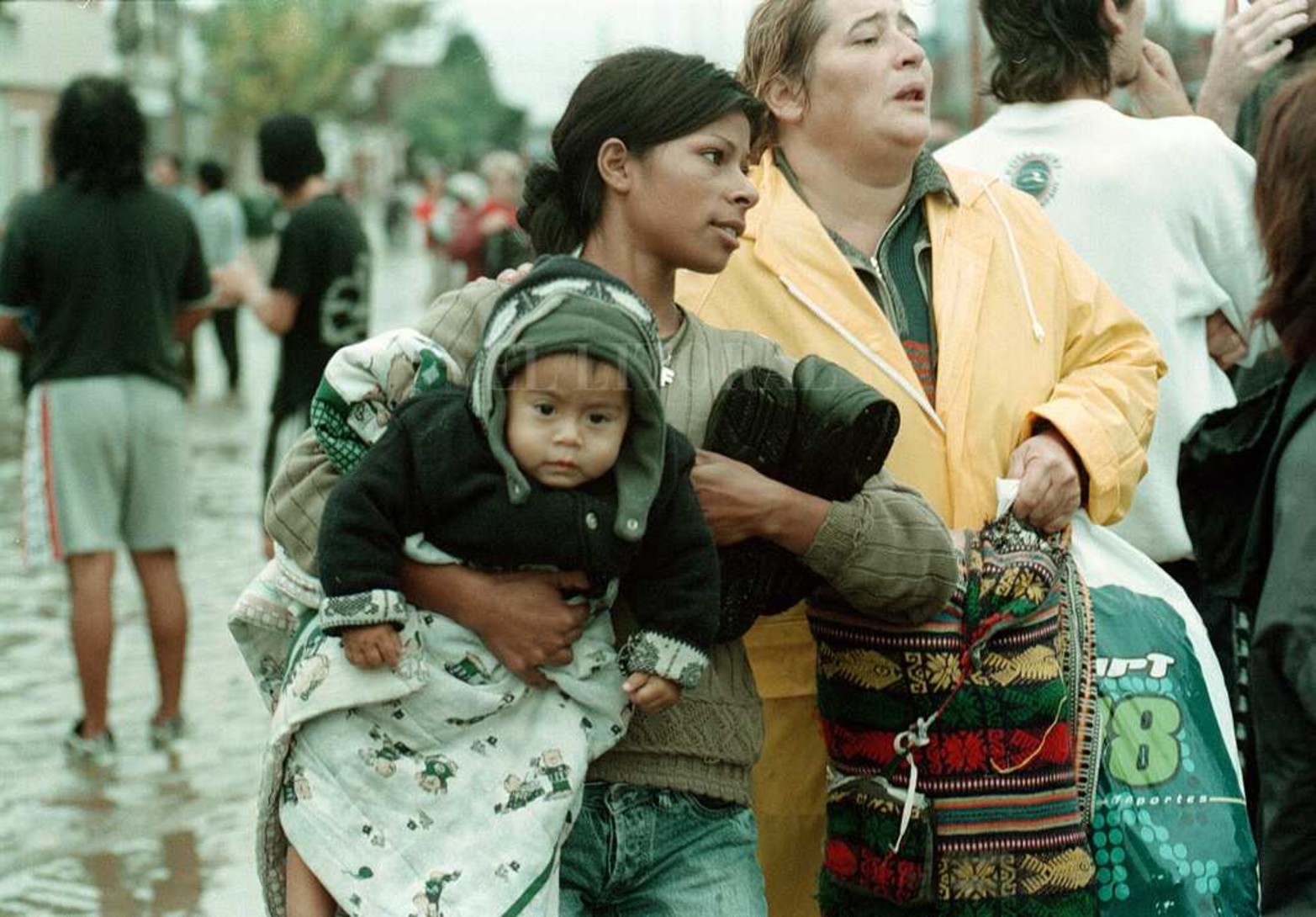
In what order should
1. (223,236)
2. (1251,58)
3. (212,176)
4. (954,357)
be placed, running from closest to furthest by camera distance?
(954,357), (1251,58), (223,236), (212,176)

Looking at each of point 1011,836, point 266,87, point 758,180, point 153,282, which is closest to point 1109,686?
point 1011,836

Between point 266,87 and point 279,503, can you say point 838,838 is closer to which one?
point 279,503

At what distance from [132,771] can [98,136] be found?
6.91 feet

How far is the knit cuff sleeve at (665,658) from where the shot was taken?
266 cm

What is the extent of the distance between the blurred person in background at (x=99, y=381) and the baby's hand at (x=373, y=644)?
4.51 meters

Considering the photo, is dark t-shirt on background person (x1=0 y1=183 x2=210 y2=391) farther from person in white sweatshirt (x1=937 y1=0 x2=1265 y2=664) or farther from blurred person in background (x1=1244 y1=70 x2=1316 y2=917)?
blurred person in background (x1=1244 y1=70 x2=1316 y2=917)

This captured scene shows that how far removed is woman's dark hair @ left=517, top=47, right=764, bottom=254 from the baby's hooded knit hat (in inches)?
14.6

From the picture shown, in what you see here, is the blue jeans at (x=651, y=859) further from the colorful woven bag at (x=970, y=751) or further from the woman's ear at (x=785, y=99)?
the woman's ear at (x=785, y=99)

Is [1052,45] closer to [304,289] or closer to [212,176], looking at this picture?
[304,289]

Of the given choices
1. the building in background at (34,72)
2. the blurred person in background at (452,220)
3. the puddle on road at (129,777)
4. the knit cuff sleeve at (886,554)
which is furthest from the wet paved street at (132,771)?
the building in background at (34,72)

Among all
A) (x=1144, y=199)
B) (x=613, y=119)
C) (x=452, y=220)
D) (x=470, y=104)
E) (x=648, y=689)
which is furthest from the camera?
(x=452, y=220)

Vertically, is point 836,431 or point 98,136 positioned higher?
point 836,431

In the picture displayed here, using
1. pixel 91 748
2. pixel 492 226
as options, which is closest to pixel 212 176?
pixel 492 226

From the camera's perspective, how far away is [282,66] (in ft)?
131
